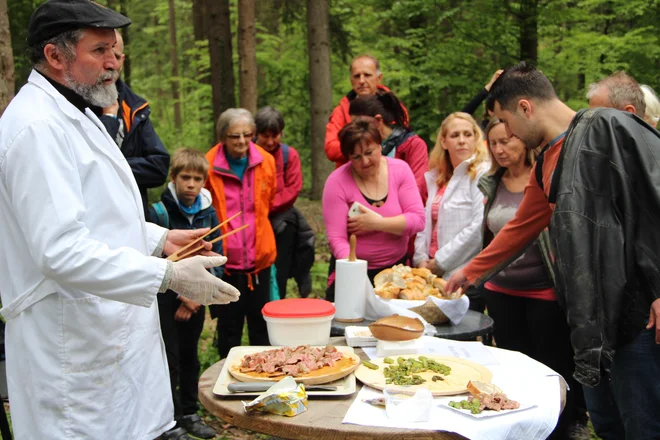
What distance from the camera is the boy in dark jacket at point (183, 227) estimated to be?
4.32m

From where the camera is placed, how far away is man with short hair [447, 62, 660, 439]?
8.11 feet

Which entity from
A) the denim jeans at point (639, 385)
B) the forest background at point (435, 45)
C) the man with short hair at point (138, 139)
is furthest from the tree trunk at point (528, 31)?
the denim jeans at point (639, 385)

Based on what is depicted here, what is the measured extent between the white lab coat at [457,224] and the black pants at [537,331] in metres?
0.36

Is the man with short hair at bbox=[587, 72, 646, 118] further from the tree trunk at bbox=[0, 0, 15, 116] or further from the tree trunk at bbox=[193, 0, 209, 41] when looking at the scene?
the tree trunk at bbox=[193, 0, 209, 41]

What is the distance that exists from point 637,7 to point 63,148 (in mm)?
8136

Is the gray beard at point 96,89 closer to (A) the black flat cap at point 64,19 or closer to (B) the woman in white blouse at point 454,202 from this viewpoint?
(A) the black flat cap at point 64,19

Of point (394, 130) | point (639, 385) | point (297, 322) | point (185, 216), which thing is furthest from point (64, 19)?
point (394, 130)

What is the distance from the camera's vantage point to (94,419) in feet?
7.15

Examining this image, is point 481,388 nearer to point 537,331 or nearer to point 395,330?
point 395,330

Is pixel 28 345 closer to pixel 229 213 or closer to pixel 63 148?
pixel 63 148

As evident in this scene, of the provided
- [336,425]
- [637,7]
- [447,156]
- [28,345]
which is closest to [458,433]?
[336,425]

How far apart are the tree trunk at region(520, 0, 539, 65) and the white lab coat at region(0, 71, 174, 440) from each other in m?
7.35

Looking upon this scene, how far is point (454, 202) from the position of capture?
4.52 meters

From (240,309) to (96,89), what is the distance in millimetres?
2881
